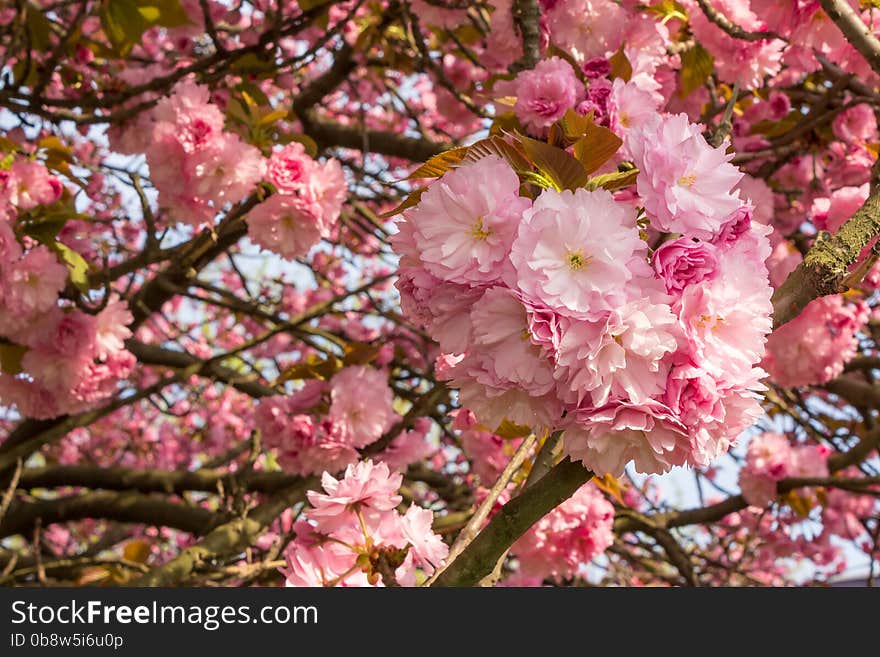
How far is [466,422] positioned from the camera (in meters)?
1.86

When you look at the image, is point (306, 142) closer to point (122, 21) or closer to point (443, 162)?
point (122, 21)

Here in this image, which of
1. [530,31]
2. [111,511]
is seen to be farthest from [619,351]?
[111,511]

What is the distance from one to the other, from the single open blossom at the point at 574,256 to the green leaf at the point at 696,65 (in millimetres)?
1602

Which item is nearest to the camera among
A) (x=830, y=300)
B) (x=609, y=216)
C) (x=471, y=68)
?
(x=609, y=216)

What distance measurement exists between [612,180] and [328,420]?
1.47 meters

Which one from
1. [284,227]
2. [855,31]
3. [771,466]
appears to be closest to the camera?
[855,31]

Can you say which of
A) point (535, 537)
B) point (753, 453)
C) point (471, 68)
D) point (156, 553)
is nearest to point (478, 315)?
point (535, 537)

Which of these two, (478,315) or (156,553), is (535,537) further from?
(156,553)

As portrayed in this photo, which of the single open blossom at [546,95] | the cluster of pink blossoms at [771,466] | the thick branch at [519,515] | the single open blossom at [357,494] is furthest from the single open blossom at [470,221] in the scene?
the cluster of pink blossoms at [771,466]

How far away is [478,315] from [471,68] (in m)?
3.24

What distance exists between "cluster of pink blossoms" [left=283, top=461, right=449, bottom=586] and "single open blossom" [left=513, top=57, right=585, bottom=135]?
2.45 ft

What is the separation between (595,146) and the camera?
102 centimetres

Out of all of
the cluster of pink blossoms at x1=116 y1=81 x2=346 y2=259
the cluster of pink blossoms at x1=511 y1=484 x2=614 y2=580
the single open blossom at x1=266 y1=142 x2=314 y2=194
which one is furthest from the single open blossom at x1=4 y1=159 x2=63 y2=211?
the cluster of pink blossoms at x1=511 y1=484 x2=614 y2=580

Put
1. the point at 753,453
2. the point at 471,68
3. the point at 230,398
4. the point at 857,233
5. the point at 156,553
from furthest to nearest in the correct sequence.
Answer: the point at 230,398 → the point at 156,553 → the point at 471,68 → the point at 753,453 → the point at 857,233
